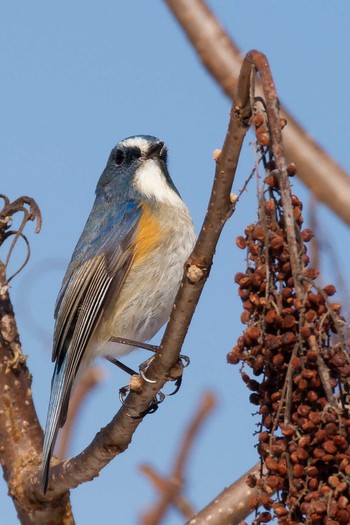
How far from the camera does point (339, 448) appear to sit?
2.37m

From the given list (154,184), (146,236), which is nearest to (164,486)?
(146,236)

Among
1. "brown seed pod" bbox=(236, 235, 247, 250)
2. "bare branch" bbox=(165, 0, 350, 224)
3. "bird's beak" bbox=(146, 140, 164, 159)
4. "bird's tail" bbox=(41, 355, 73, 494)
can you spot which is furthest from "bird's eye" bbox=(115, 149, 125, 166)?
"brown seed pod" bbox=(236, 235, 247, 250)

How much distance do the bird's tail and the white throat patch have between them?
1152 millimetres

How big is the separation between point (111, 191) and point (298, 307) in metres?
3.53

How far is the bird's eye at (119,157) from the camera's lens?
5934 mm

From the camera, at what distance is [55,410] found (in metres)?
4.55

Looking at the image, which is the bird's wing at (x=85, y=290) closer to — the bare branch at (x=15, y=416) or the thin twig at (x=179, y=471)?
the bare branch at (x=15, y=416)

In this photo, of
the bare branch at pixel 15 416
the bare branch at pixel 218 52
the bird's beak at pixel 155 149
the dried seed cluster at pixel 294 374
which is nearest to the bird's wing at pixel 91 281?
the bare branch at pixel 15 416

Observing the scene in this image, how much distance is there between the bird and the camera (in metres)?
4.94

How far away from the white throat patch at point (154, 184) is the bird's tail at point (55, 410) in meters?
1.15

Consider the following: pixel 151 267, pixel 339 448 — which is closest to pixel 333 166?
pixel 339 448

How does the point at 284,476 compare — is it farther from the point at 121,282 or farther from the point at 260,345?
the point at 121,282

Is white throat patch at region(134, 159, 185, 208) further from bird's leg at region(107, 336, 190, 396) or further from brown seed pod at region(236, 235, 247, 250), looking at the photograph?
brown seed pod at region(236, 235, 247, 250)

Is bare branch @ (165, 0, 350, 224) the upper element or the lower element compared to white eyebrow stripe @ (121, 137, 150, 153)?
lower
